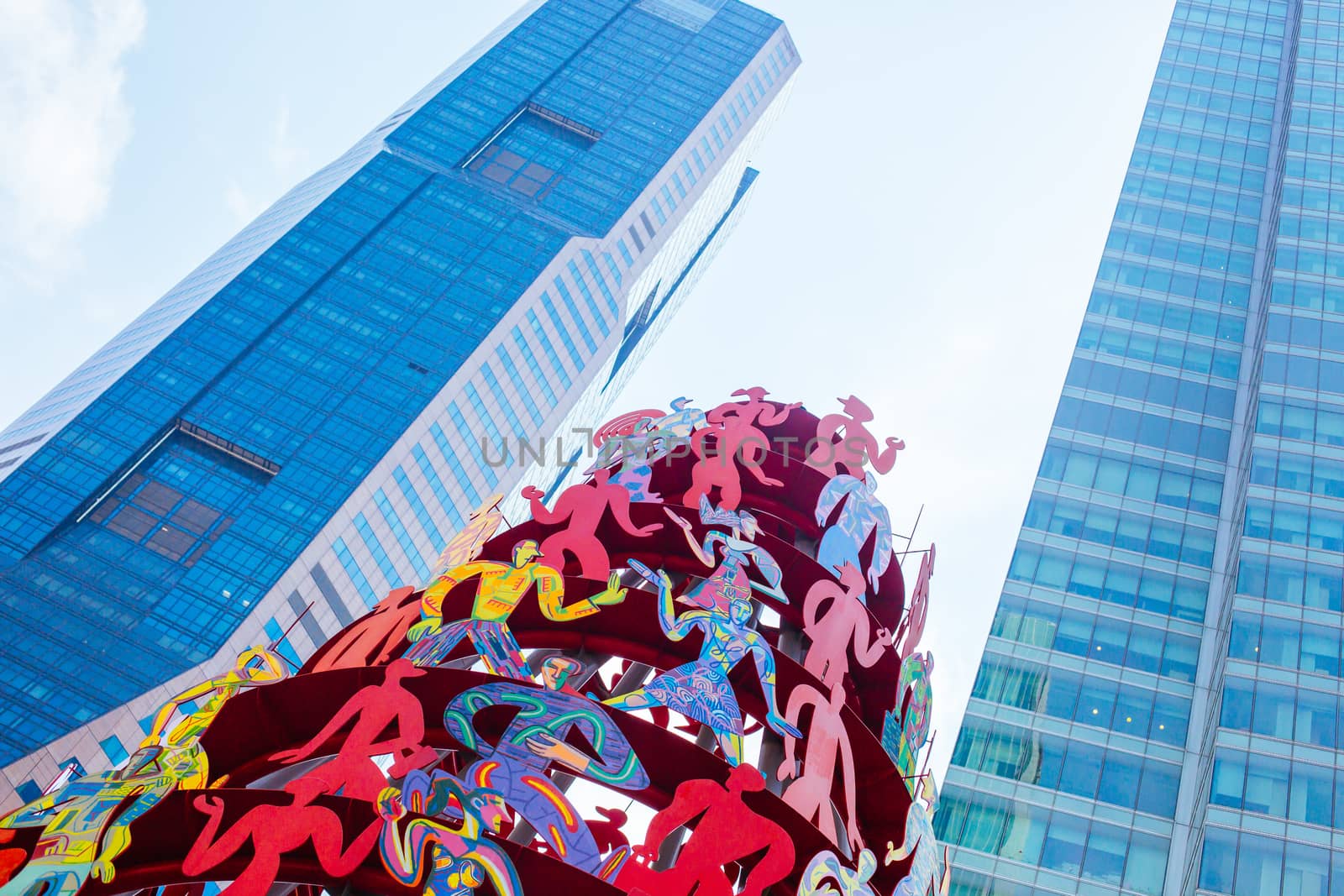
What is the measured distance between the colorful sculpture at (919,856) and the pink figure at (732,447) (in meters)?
6.17

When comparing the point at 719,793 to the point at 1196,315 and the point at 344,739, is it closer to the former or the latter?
the point at 344,739

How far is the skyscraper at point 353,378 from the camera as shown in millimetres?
82188

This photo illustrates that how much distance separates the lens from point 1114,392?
66.9 meters

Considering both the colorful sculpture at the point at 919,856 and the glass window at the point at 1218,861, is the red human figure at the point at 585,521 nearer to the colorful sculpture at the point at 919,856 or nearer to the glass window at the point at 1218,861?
the colorful sculpture at the point at 919,856

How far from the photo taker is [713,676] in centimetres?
1538

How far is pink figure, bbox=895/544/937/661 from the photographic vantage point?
67.9 feet

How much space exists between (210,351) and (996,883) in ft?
254

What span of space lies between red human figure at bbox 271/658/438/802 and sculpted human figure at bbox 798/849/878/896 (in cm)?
416

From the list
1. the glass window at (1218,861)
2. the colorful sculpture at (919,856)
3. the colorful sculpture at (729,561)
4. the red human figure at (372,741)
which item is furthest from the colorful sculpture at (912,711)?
the glass window at (1218,861)

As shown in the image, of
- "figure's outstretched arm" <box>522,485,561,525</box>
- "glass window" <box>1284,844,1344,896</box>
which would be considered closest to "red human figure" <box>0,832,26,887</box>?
"figure's outstretched arm" <box>522,485,561,525</box>

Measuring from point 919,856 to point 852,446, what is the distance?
31.5ft

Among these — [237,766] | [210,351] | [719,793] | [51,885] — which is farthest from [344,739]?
[210,351]

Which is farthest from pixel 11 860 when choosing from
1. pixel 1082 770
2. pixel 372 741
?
pixel 1082 770

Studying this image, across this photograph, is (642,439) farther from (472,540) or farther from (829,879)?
(829,879)
